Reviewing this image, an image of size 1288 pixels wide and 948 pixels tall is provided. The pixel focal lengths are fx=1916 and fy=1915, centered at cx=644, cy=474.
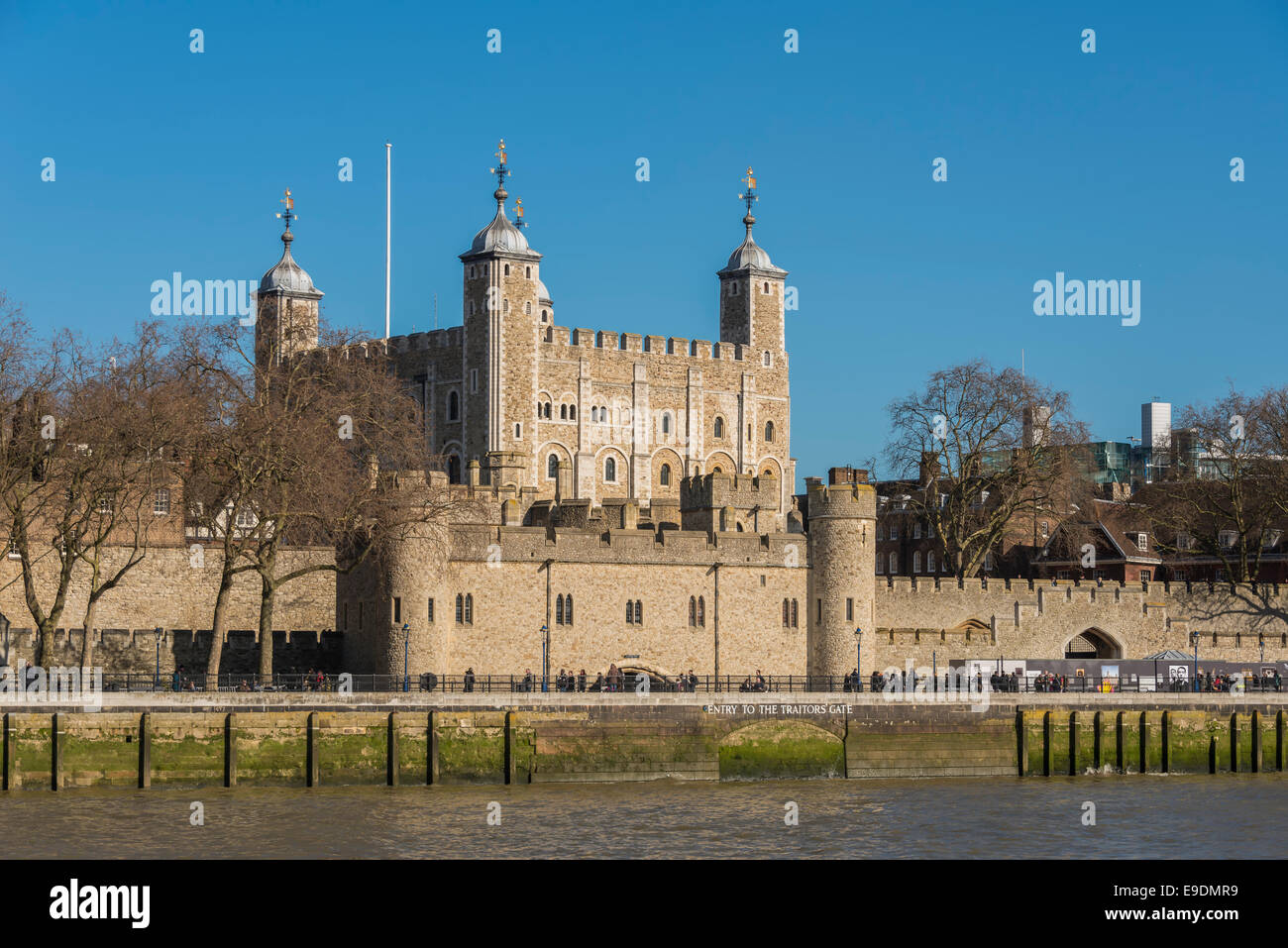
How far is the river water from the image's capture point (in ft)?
110

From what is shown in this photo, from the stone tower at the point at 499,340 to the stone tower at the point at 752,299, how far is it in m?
14.7

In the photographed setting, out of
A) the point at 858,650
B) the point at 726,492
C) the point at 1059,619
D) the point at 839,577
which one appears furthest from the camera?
the point at 1059,619

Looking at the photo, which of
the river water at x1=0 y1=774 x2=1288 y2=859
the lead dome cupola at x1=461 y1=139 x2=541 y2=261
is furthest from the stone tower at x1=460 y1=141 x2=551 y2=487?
the river water at x1=0 y1=774 x2=1288 y2=859

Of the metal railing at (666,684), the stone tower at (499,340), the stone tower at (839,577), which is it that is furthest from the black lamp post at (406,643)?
the stone tower at (499,340)

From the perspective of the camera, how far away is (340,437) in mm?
52219

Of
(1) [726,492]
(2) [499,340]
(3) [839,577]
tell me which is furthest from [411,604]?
(2) [499,340]

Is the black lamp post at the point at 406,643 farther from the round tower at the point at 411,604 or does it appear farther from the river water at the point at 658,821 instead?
the river water at the point at 658,821

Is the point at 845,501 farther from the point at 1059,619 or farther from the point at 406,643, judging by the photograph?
the point at 406,643

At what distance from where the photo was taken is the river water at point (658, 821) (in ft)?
110

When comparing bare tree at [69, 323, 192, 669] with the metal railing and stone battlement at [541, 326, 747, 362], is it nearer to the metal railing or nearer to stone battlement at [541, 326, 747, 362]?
the metal railing

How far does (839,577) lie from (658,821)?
19.3 m

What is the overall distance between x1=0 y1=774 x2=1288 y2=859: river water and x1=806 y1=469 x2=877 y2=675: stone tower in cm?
1004

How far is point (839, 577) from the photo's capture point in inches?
2185
